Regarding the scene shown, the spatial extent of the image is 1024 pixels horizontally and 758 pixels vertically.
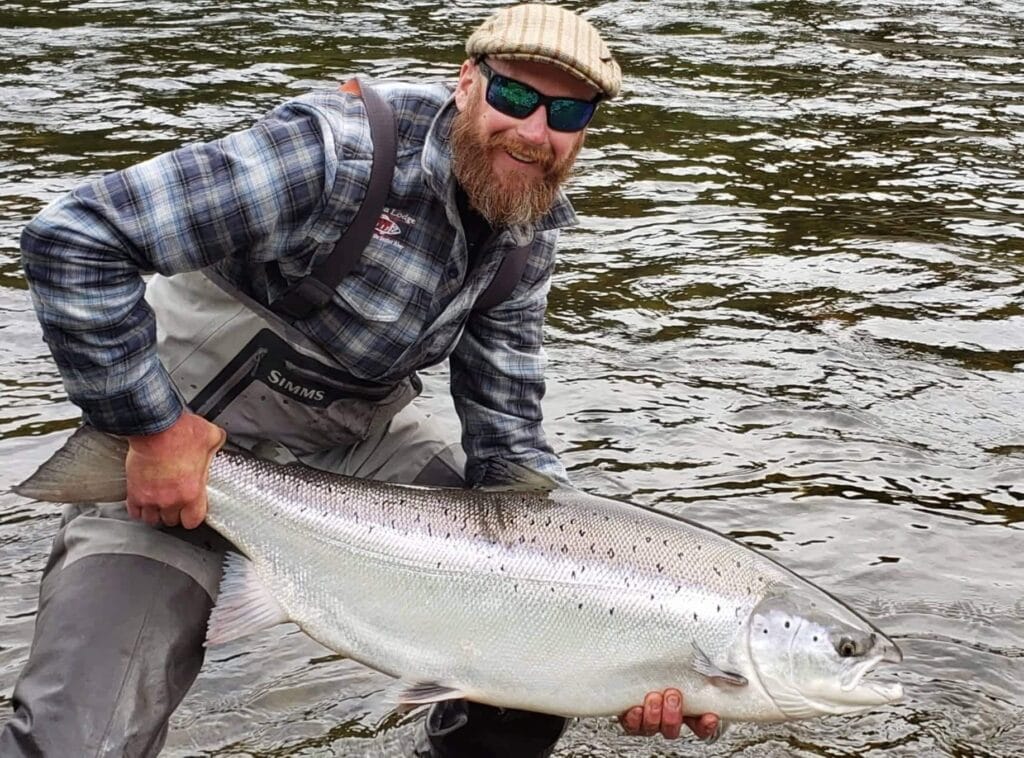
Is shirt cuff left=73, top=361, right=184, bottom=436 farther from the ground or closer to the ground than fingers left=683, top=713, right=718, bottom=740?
farther from the ground

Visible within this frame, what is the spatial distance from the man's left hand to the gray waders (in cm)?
35

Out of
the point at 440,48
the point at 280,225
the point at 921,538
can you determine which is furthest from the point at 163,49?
the point at 280,225

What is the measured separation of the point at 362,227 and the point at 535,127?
45cm

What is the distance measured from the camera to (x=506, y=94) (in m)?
3.34

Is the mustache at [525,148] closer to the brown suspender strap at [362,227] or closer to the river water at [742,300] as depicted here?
the brown suspender strap at [362,227]

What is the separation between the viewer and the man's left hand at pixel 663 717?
10.3 feet

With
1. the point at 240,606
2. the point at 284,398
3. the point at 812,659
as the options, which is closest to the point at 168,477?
the point at 240,606

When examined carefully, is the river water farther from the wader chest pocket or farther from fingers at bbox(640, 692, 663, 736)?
the wader chest pocket

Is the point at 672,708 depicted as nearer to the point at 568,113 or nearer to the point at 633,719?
the point at 633,719

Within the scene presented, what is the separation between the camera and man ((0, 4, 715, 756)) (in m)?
2.99

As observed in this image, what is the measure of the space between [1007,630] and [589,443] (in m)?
1.68

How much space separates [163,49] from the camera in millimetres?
10953

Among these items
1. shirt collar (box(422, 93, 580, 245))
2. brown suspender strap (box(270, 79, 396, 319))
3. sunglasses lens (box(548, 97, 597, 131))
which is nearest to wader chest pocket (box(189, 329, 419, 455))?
brown suspender strap (box(270, 79, 396, 319))

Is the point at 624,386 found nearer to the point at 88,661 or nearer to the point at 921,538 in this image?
the point at 921,538
